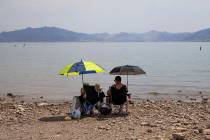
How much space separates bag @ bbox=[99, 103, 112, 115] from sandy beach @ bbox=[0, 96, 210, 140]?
0.29 m

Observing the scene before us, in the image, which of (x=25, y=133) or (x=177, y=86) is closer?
(x=25, y=133)

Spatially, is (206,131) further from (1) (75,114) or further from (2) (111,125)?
(1) (75,114)

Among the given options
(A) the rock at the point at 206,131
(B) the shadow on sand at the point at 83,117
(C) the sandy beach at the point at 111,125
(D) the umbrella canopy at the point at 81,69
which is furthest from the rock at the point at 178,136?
(D) the umbrella canopy at the point at 81,69

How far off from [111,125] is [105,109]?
6.15 ft

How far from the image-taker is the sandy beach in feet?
35.6

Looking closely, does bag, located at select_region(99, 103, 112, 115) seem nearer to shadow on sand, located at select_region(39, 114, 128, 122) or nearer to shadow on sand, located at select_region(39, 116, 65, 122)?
shadow on sand, located at select_region(39, 114, 128, 122)

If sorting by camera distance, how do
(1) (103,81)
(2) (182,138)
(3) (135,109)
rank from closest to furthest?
(2) (182,138)
(3) (135,109)
(1) (103,81)

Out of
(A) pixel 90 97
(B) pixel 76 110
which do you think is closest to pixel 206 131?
(B) pixel 76 110

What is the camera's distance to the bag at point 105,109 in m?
14.2

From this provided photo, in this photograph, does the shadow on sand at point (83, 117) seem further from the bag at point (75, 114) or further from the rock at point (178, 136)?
the rock at point (178, 136)

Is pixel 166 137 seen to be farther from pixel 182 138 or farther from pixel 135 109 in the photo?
pixel 135 109

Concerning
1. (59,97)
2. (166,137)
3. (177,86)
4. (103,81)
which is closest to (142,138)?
(166,137)

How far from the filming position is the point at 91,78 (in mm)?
38500

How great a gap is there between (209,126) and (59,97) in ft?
47.8
